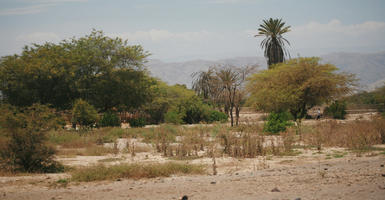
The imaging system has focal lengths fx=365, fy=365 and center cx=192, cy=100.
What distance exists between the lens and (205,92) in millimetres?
59656

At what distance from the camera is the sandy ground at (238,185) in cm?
723

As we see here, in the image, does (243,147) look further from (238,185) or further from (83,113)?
(83,113)

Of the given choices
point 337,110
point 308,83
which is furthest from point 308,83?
point 337,110

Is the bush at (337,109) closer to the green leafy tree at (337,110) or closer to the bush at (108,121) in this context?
the green leafy tree at (337,110)

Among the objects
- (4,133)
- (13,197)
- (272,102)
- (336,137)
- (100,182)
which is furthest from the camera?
(272,102)

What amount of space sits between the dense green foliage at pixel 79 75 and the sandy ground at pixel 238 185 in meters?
20.7

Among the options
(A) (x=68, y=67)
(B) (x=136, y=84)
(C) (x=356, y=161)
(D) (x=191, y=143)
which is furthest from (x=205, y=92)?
(C) (x=356, y=161)

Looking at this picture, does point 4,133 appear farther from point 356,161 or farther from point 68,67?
point 68,67

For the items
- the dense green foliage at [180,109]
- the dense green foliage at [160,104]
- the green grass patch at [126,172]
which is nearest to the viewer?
the green grass patch at [126,172]

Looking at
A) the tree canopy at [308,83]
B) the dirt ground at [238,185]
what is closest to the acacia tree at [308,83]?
the tree canopy at [308,83]

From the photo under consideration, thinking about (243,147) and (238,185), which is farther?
(243,147)

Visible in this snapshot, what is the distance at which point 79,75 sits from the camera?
31266 millimetres

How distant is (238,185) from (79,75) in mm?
25861

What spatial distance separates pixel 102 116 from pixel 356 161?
22.8 m
